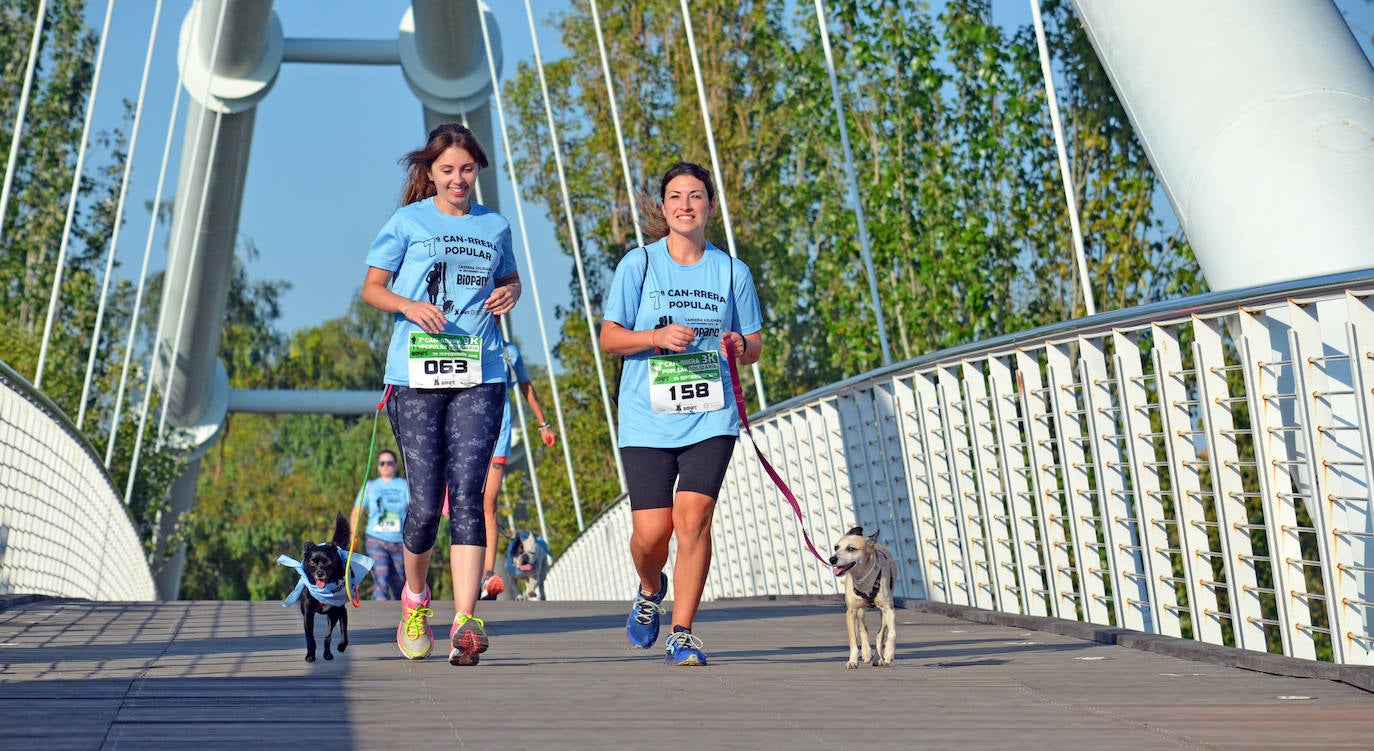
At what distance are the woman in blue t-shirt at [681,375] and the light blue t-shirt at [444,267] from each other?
0.37m

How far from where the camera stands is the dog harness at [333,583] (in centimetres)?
604

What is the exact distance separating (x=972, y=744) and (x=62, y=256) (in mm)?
16748

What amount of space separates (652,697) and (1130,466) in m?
2.14

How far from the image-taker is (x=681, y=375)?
228 inches

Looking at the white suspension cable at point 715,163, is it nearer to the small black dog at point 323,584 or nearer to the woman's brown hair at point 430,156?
the woman's brown hair at point 430,156

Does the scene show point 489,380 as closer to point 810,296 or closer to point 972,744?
point 972,744

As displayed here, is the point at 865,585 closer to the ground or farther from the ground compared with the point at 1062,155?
closer to the ground

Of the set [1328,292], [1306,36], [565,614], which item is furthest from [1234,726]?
[565,614]

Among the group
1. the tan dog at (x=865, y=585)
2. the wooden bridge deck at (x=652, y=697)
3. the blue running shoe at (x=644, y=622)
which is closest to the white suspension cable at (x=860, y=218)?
the wooden bridge deck at (x=652, y=697)

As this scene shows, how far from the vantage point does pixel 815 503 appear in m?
10.8

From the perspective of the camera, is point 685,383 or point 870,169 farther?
point 870,169

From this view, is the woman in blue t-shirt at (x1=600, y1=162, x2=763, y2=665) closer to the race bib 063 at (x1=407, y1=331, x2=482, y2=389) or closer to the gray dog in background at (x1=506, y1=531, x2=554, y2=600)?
the race bib 063 at (x1=407, y1=331, x2=482, y2=389)

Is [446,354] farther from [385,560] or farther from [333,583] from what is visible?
[385,560]

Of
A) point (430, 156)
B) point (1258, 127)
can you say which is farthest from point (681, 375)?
point (1258, 127)
